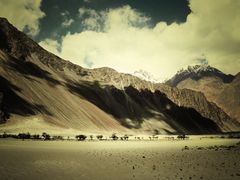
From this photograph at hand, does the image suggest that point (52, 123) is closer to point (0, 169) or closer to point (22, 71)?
point (22, 71)

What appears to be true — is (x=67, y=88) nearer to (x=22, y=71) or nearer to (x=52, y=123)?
(x=22, y=71)

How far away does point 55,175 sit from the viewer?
62.6 ft

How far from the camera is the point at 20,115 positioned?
103m

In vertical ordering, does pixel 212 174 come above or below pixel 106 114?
below

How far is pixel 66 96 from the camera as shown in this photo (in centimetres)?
13775

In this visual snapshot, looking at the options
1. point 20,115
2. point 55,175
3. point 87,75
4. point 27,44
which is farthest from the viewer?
point 87,75

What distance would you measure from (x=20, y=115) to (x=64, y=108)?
977 inches

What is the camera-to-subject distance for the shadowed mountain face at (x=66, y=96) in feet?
371

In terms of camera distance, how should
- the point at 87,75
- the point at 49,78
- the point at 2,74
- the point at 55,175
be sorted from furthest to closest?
the point at 87,75 < the point at 49,78 < the point at 2,74 < the point at 55,175

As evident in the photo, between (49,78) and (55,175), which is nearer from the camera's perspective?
(55,175)

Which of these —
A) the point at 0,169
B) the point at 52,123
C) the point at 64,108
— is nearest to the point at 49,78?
the point at 64,108

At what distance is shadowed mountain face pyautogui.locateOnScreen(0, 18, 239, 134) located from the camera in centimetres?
11294

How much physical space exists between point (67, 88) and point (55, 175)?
429ft

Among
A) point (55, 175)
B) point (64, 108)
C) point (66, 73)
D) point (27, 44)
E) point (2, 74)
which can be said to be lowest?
point (55, 175)
